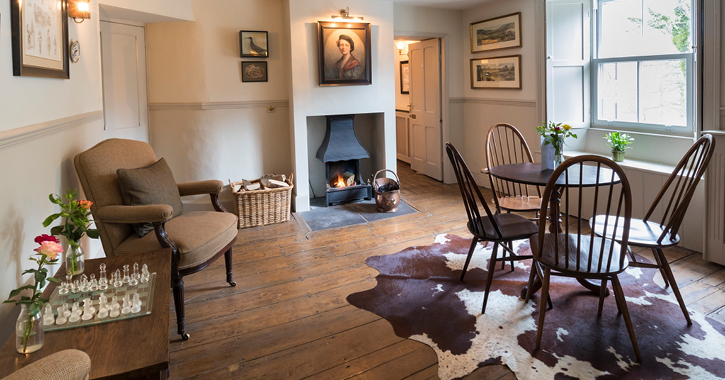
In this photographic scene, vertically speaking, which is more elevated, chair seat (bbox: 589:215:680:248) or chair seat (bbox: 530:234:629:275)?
chair seat (bbox: 589:215:680:248)

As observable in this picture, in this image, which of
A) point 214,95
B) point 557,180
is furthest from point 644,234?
point 214,95

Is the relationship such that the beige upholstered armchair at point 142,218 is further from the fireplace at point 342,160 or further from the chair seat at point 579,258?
the fireplace at point 342,160

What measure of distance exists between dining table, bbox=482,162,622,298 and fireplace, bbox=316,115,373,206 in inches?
96.3

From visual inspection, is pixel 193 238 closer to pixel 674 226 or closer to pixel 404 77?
pixel 674 226

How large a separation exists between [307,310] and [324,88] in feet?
9.63

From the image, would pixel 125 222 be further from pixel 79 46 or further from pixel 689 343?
pixel 689 343

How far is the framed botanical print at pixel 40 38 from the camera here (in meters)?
1.97

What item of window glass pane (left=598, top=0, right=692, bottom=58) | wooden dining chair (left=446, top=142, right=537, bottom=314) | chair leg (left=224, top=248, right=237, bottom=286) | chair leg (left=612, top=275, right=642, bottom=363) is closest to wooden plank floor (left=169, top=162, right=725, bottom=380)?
chair leg (left=224, top=248, right=237, bottom=286)

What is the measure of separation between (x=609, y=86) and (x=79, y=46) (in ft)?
15.2

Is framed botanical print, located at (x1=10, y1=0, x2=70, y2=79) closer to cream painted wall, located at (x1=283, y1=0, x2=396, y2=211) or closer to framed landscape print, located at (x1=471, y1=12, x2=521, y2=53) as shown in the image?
cream painted wall, located at (x1=283, y1=0, x2=396, y2=211)

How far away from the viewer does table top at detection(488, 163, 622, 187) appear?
2.66 meters

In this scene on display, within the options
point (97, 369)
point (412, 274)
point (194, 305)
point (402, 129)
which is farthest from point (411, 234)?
point (402, 129)

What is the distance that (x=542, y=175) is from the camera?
118 inches

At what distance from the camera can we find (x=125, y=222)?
2.57 metres
